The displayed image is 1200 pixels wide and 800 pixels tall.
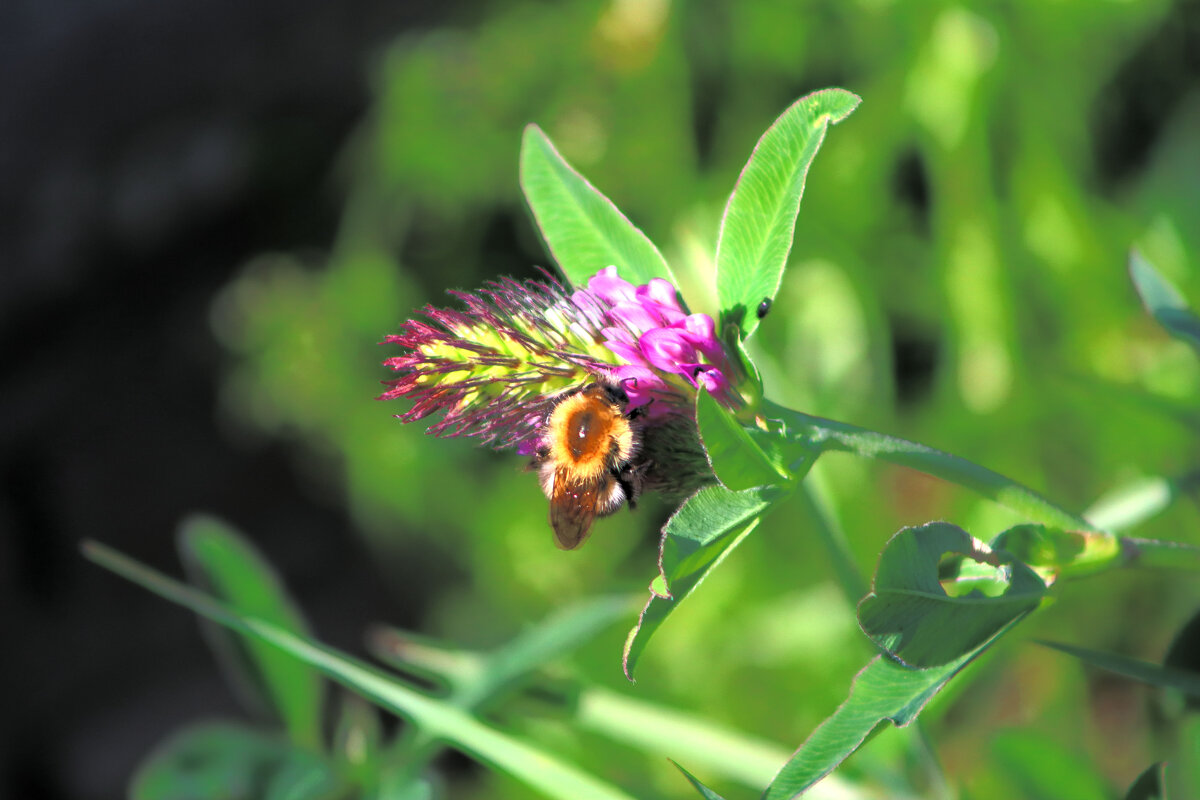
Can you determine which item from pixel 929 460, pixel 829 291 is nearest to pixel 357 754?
pixel 929 460

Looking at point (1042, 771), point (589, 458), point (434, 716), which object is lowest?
point (1042, 771)

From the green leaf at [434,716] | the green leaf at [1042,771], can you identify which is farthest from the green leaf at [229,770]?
the green leaf at [1042,771]

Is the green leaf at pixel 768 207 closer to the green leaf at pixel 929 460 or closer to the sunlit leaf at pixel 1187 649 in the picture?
the green leaf at pixel 929 460

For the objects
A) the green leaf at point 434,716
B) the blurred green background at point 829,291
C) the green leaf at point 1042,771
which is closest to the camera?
the green leaf at point 434,716

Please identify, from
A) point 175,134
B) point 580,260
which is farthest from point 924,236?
point 175,134

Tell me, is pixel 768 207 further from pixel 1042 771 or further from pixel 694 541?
pixel 1042 771

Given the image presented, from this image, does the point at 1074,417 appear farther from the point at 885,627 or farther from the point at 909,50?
the point at 885,627
